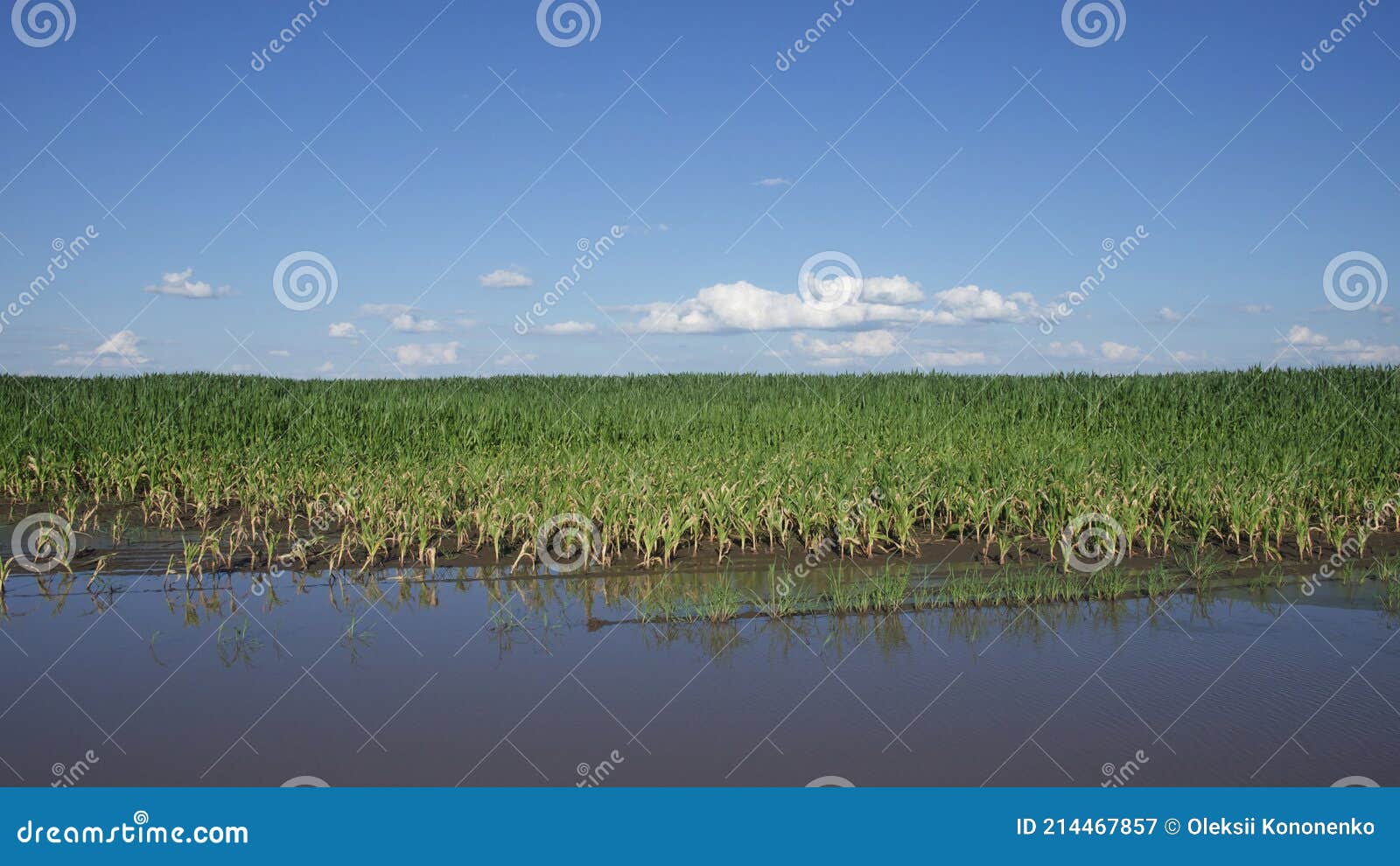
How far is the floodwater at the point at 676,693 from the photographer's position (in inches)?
152

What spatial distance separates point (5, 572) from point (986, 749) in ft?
21.3

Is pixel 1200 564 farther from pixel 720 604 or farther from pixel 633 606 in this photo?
pixel 633 606

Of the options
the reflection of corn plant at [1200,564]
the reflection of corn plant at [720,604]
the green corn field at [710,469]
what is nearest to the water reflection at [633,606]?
the reflection of corn plant at [720,604]

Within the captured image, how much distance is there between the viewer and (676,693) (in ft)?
15.0

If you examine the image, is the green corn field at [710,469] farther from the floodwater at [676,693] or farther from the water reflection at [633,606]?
the floodwater at [676,693]

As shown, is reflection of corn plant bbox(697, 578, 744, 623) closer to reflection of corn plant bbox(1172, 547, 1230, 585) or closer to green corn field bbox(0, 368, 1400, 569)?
green corn field bbox(0, 368, 1400, 569)

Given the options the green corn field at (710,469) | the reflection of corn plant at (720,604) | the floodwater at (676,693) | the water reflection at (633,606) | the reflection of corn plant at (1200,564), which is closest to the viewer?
the floodwater at (676,693)

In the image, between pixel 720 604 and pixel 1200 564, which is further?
pixel 1200 564

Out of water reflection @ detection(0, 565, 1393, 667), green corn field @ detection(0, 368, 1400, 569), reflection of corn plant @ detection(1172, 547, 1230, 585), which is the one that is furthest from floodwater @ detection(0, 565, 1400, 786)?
green corn field @ detection(0, 368, 1400, 569)

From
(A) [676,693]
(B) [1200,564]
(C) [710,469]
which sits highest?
(C) [710,469]

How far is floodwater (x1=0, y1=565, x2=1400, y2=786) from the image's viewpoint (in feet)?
12.7

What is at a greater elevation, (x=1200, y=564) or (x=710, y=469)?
(x=710, y=469)

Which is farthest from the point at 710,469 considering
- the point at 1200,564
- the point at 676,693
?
the point at 676,693

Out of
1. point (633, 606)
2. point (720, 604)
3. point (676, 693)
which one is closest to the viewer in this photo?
point (676, 693)
